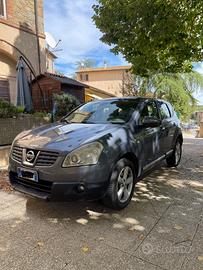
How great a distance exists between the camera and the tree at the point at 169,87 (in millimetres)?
23844

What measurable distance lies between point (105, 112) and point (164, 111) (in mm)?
1710

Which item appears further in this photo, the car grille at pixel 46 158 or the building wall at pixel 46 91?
the building wall at pixel 46 91

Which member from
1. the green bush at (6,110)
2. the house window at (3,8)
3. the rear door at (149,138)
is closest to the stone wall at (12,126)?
the green bush at (6,110)

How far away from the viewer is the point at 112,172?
3.20 meters

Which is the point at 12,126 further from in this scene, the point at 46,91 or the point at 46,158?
the point at 46,91

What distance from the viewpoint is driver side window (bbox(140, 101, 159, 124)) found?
13.8ft

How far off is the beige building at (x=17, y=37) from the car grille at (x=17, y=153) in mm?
7853

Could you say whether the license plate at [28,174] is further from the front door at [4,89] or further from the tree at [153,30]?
the front door at [4,89]

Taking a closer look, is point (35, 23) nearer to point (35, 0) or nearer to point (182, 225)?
point (35, 0)

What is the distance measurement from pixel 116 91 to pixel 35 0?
19711 mm

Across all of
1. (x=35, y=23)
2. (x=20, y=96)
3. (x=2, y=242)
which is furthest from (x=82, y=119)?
(x=35, y=23)

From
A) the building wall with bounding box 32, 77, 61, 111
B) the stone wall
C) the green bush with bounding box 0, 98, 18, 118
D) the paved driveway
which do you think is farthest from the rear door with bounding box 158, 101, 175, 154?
the building wall with bounding box 32, 77, 61, 111

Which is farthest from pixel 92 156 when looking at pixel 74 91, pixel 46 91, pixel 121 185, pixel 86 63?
pixel 86 63

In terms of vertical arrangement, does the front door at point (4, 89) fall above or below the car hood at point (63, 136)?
A: above
